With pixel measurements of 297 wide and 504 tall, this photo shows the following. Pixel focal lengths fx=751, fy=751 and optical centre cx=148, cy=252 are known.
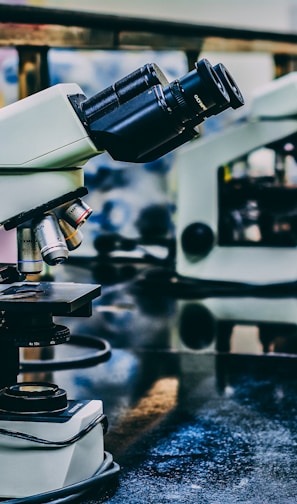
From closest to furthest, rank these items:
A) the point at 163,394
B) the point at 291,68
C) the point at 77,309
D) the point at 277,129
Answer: the point at 77,309
the point at 163,394
the point at 277,129
the point at 291,68

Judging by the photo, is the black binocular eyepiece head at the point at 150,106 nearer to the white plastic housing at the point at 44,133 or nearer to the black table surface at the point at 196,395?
the white plastic housing at the point at 44,133

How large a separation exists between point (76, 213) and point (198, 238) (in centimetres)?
193

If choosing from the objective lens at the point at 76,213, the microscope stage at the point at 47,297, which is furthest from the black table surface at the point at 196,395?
the objective lens at the point at 76,213

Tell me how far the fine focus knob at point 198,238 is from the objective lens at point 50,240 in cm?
194

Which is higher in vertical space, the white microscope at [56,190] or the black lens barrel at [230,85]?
the black lens barrel at [230,85]

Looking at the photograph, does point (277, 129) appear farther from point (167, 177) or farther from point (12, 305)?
point (12, 305)

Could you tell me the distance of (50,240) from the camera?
3.97 ft

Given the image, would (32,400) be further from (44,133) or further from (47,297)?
(44,133)

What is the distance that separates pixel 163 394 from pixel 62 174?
2.79 ft

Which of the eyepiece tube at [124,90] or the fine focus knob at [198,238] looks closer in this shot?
the eyepiece tube at [124,90]

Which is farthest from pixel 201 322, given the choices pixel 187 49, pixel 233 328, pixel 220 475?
pixel 220 475


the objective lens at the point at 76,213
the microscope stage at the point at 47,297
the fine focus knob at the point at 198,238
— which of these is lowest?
the microscope stage at the point at 47,297

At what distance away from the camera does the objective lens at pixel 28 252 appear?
1.26m

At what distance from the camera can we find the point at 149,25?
283 cm
